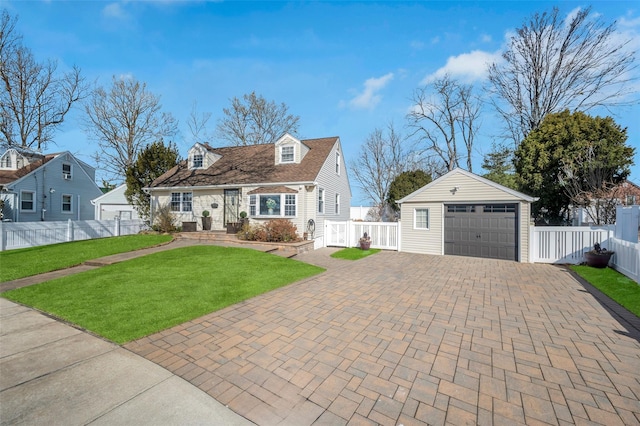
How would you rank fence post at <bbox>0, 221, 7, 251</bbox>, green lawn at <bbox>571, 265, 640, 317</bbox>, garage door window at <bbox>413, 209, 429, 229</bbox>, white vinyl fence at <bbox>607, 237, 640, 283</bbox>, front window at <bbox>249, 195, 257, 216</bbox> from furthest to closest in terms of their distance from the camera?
front window at <bbox>249, 195, 257, 216</bbox>
garage door window at <bbox>413, 209, 429, 229</bbox>
fence post at <bbox>0, 221, 7, 251</bbox>
white vinyl fence at <bbox>607, 237, 640, 283</bbox>
green lawn at <bbox>571, 265, 640, 317</bbox>

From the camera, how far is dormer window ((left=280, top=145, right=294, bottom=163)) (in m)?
16.8

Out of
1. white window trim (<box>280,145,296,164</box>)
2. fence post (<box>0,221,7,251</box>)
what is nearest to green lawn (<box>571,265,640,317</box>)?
white window trim (<box>280,145,296,164</box>)

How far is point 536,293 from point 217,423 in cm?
743

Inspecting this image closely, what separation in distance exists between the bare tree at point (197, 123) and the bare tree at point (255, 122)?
11.4 ft

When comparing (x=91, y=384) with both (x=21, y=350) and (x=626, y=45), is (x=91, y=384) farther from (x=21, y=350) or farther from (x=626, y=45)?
(x=626, y=45)

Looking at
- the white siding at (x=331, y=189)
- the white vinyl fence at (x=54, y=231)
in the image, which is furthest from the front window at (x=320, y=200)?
the white vinyl fence at (x=54, y=231)

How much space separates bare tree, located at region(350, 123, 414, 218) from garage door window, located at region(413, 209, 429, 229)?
1286 centimetres

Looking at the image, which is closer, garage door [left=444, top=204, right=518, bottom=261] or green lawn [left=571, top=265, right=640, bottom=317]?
green lawn [left=571, top=265, right=640, bottom=317]

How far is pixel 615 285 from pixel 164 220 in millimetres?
19871

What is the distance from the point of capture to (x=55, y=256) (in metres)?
10.1

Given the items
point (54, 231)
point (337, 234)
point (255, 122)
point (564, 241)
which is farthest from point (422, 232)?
point (255, 122)

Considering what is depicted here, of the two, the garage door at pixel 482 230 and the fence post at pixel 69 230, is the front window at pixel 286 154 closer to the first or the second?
the garage door at pixel 482 230

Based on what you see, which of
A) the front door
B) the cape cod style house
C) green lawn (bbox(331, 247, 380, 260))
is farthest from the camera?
the front door

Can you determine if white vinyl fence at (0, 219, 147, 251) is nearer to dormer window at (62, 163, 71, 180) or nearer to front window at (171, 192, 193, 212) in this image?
front window at (171, 192, 193, 212)
